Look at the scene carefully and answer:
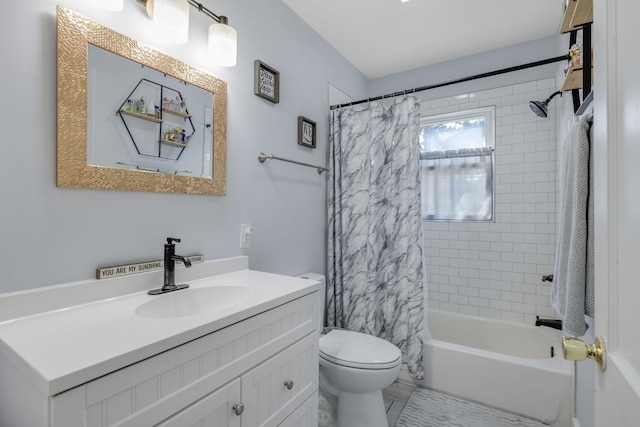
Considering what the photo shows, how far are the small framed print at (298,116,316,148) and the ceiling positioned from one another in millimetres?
705

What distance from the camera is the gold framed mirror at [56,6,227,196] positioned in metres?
0.99

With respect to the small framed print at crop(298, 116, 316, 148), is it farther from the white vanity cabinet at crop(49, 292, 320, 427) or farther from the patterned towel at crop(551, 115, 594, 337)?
the patterned towel at crop(551, 115, 594, 337)

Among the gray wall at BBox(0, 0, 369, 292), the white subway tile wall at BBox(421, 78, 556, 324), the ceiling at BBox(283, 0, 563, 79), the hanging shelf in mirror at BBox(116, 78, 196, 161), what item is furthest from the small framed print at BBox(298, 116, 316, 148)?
the white subway tile wall at BBox(421, 78, 556, 324)

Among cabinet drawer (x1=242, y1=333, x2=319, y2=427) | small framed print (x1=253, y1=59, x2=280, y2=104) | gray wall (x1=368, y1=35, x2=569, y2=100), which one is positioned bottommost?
cabinet drawer (x1=242, y1=333, x2=319, y2=427)

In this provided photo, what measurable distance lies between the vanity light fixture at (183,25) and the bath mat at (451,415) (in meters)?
2.18

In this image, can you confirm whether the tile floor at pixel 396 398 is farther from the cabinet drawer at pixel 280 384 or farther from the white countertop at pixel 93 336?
the white countertop at pixel 93 336

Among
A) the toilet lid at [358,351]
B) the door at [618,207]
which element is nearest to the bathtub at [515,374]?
the toilet lid at [358,351]

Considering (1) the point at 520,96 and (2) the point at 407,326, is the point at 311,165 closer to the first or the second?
(2) the point at 407,326

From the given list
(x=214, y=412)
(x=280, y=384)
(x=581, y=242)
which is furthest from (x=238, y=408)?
(x=581, y=242)

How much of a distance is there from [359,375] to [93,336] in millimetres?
1187

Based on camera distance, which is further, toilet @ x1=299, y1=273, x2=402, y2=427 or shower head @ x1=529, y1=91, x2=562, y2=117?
shower head @ x1=529, y1=91, x2=562, y2=117

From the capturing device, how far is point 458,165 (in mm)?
2779

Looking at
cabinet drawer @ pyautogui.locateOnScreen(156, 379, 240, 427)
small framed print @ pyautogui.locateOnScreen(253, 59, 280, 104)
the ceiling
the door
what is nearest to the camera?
the door

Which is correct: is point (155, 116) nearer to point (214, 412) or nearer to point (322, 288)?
point (214, 412)
